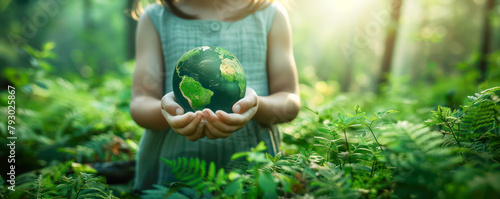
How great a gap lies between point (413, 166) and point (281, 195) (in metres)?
0.45

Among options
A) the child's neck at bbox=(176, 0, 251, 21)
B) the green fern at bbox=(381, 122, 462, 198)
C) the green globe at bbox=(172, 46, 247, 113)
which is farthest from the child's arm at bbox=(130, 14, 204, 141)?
the green fern at bbox=(381, 122, 462, 198)

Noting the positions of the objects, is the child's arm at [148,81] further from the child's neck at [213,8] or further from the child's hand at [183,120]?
the child's neck at [213,8]

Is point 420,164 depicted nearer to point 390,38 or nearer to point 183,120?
point 183,120

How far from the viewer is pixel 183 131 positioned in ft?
4.11

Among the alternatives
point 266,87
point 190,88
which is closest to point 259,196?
point 190,88

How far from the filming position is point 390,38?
5.39m

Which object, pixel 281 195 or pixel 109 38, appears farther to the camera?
pixel 109 38

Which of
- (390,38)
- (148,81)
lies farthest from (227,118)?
(390,38)

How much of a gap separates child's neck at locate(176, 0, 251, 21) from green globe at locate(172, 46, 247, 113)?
0.46m

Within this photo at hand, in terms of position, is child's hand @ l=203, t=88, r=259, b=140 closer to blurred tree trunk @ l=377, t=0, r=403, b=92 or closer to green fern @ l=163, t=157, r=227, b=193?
green fern @ l=163, t=157, r=227, b=193

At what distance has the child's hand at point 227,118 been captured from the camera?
1.21m

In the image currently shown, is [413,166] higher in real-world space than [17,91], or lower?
lower

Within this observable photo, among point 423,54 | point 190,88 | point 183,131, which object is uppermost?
point 423,54

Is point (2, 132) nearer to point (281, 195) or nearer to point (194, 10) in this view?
point (194, 10)
